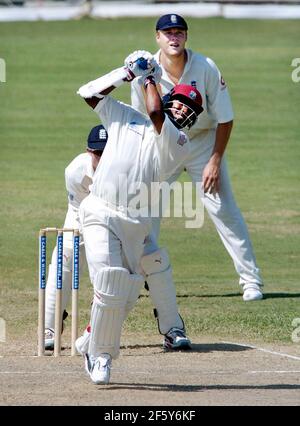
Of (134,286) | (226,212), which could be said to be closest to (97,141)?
(134,286)

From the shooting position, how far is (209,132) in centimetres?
1059

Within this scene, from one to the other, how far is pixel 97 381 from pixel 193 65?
11.2ft

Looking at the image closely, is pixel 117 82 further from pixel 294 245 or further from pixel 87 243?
pixel 294 245

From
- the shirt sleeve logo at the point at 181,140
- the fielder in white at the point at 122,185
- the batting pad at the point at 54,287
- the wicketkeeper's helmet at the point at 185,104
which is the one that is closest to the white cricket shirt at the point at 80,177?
A: the batting pad at the point at 54,287

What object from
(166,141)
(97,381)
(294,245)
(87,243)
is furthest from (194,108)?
(294,245)

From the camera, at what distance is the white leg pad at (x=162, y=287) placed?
8.77 metres

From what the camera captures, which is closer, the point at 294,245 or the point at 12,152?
the point at 294,245

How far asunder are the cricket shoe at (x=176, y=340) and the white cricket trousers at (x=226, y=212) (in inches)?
76.3

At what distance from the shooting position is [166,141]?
7.36 m

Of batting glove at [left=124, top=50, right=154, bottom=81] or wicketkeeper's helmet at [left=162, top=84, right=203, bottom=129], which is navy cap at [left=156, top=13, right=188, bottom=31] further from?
batting glove at [left=124, top=50, right=154, bottom=81]

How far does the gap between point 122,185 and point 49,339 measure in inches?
75.3

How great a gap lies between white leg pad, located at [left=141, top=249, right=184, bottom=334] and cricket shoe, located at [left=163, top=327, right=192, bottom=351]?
0.04 meters
